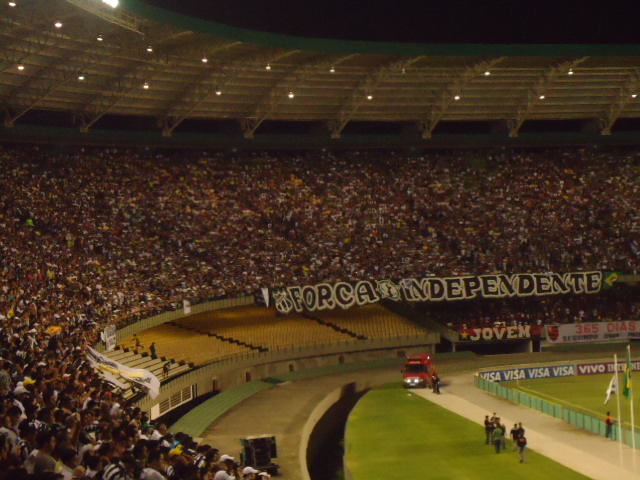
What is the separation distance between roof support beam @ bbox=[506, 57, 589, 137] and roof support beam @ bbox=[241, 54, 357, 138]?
13740mm

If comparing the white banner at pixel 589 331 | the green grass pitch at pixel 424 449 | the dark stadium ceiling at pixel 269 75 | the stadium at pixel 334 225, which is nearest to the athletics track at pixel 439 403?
the stadium at pixel 334 225

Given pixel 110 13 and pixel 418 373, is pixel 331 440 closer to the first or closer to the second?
pixel 418 373

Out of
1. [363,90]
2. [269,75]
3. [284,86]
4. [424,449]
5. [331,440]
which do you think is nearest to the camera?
[424,449]

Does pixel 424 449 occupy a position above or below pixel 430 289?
below

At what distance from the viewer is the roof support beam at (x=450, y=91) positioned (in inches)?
1991

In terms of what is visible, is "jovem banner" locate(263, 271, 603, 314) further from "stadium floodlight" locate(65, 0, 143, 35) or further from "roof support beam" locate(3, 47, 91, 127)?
"stadium floodlight" locate(65, 0, 143, 35)

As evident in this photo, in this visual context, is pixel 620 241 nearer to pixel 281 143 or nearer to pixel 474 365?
pixel 474 365

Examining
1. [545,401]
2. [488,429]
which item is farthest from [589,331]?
[488,429]

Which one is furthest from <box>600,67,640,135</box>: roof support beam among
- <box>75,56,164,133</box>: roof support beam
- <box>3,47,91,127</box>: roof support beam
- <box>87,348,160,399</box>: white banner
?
<box>87,348,160,399</box>: white banner

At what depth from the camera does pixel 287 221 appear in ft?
186

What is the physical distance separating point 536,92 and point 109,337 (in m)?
35.6

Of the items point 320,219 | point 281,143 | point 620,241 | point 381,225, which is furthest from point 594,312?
point 281,143

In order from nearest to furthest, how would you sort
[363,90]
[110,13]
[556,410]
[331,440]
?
[110,13] → [556,410] → [331,440] → [363,90]

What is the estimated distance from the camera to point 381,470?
97.1 feet
